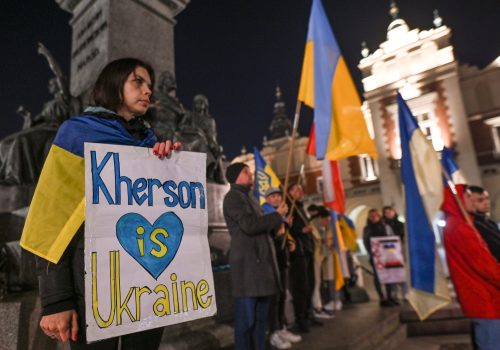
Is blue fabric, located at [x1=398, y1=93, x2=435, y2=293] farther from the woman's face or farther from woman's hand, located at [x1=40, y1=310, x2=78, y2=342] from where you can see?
woman's hand, located at [x1=40, y1=310, x2=78, y2=342]

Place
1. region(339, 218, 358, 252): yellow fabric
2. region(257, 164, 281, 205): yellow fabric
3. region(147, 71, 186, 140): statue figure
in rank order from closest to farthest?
region(147, 71, 186, 140): statue figure
region(257, 164, 281, 205): yellow fabric
region(339, 218, 358, 252): yellow fabric

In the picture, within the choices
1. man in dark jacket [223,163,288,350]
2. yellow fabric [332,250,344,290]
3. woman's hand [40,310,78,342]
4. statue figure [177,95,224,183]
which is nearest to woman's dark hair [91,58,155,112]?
woman's hand [40,310,78,342]

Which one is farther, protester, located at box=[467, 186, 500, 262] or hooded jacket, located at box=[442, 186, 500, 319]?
protester, located at box=[467, 186, 500, 262]

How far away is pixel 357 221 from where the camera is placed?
2511cm

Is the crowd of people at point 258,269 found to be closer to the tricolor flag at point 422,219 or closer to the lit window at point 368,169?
the tricolor flag at point 422,219

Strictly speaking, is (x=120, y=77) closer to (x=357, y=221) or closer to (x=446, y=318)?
(x=446, y=318)

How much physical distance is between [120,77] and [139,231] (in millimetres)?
675

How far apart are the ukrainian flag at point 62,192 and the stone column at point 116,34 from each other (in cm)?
421

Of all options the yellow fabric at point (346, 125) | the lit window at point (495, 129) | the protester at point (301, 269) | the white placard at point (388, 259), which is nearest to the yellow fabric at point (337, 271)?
the protester at point (301, 269)

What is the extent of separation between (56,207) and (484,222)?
315 cm

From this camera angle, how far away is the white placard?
5461mm

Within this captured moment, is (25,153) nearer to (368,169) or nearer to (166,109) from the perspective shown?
(166,109)

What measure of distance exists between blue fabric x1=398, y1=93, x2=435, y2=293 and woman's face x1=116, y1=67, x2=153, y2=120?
9.04 ft

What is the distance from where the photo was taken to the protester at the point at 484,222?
2.65 m
